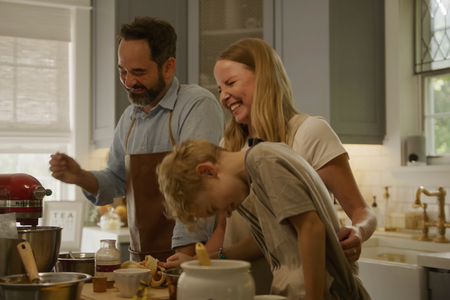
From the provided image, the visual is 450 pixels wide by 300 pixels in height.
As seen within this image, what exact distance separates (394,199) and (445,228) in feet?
1.74

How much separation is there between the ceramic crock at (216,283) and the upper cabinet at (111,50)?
10.4 feet

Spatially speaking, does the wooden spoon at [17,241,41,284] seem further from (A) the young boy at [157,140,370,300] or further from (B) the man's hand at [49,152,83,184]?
(B) the man's hand at [49,152,83,184]

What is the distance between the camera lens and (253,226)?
4.66ft

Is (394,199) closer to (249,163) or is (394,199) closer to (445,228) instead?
A: (445,228)

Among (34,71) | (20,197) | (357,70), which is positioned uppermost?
(34,71)

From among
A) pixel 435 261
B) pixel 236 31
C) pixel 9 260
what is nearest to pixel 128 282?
pixel 9 260

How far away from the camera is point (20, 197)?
1.69 m

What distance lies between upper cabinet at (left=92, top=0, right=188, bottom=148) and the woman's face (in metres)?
2.29

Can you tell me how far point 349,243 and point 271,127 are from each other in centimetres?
45

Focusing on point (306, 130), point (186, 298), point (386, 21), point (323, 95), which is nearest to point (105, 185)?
point (306, 130)

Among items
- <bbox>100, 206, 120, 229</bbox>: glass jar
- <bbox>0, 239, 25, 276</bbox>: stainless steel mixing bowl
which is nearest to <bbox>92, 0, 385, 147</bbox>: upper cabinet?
<bbox>100, 206, 120, 229</bbox>: glass jar

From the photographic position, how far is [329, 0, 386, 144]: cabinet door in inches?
151

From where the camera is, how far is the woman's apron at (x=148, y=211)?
7.05 feet

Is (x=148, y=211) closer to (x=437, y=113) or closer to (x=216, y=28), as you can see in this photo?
(x=216, y=28)
